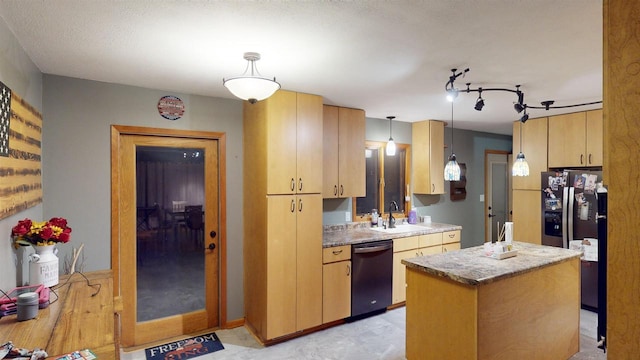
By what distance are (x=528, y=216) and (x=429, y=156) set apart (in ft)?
5.18

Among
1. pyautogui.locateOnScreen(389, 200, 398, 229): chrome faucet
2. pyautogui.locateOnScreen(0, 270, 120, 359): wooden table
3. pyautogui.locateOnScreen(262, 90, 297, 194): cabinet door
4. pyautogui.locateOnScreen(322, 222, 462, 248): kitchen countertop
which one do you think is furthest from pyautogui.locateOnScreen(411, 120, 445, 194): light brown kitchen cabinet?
pyautogui.locateOnScreen(0, 270, 120, 359): wooden table

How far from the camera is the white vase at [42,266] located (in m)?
2.06

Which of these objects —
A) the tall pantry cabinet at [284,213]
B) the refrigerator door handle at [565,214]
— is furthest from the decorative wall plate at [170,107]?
the refrigerator door handle at [565,214]

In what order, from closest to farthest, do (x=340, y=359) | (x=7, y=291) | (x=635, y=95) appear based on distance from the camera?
(x=635, y=95), (x=7, y=291), (x=340, y=359)

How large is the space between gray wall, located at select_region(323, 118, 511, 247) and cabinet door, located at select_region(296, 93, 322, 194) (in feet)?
5.46

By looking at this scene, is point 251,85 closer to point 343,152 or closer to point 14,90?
point 14,90

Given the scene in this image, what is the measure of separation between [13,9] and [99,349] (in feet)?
5.55

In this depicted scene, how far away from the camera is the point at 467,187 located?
5.72 metres

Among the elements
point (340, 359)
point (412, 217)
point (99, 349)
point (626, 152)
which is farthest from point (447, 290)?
point (412, 217)

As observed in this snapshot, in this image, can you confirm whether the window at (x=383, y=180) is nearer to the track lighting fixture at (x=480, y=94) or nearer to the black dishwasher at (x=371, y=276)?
the black dishwasher at (x=371, y=276)

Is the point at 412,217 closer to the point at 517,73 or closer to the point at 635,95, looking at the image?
the point at 517,73

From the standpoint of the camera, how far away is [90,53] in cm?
227

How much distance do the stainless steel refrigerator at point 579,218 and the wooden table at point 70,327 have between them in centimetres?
459

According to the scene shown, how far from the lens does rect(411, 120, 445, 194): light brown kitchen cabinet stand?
4.79 metres
